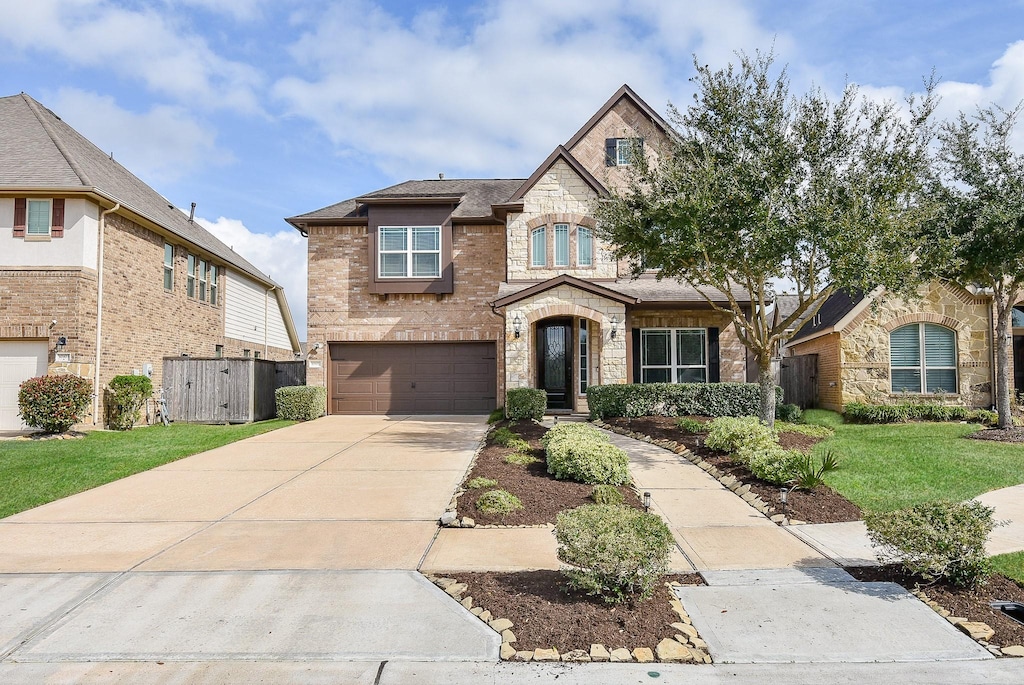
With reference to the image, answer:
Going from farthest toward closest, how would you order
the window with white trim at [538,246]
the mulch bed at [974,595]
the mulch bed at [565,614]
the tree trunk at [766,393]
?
the window with white trim at [538,246] < the tree trunk at [766,393] < the mulch bed at [974,595] < the mulch bed at [565,614]

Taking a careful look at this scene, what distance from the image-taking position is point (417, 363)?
20141 millimetres

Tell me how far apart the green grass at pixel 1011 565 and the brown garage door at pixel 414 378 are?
1497cm

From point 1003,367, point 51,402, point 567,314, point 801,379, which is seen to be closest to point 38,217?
point 51,402

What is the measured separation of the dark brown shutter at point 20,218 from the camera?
1522cm

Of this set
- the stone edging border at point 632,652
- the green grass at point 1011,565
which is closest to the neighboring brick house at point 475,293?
the green grass at point 1011,565

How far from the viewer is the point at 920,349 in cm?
1648

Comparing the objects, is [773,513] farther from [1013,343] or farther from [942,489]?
[1013,343]

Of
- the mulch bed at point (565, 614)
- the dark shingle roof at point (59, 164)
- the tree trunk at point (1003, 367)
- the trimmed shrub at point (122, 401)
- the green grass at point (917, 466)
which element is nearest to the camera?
the mulch bed at point (565, 614)

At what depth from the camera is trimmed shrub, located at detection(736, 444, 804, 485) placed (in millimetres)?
8367

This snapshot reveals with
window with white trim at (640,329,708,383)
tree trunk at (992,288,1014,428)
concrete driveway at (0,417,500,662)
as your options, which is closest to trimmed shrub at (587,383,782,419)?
window with white trim at (640,329,708,383)

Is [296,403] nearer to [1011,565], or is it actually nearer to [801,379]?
[801,379]

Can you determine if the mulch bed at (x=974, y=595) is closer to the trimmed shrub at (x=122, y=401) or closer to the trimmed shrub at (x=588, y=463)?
the trimmed shrub at (x=588, y=463)

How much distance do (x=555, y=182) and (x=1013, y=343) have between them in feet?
42.8

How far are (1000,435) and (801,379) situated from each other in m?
6.47
